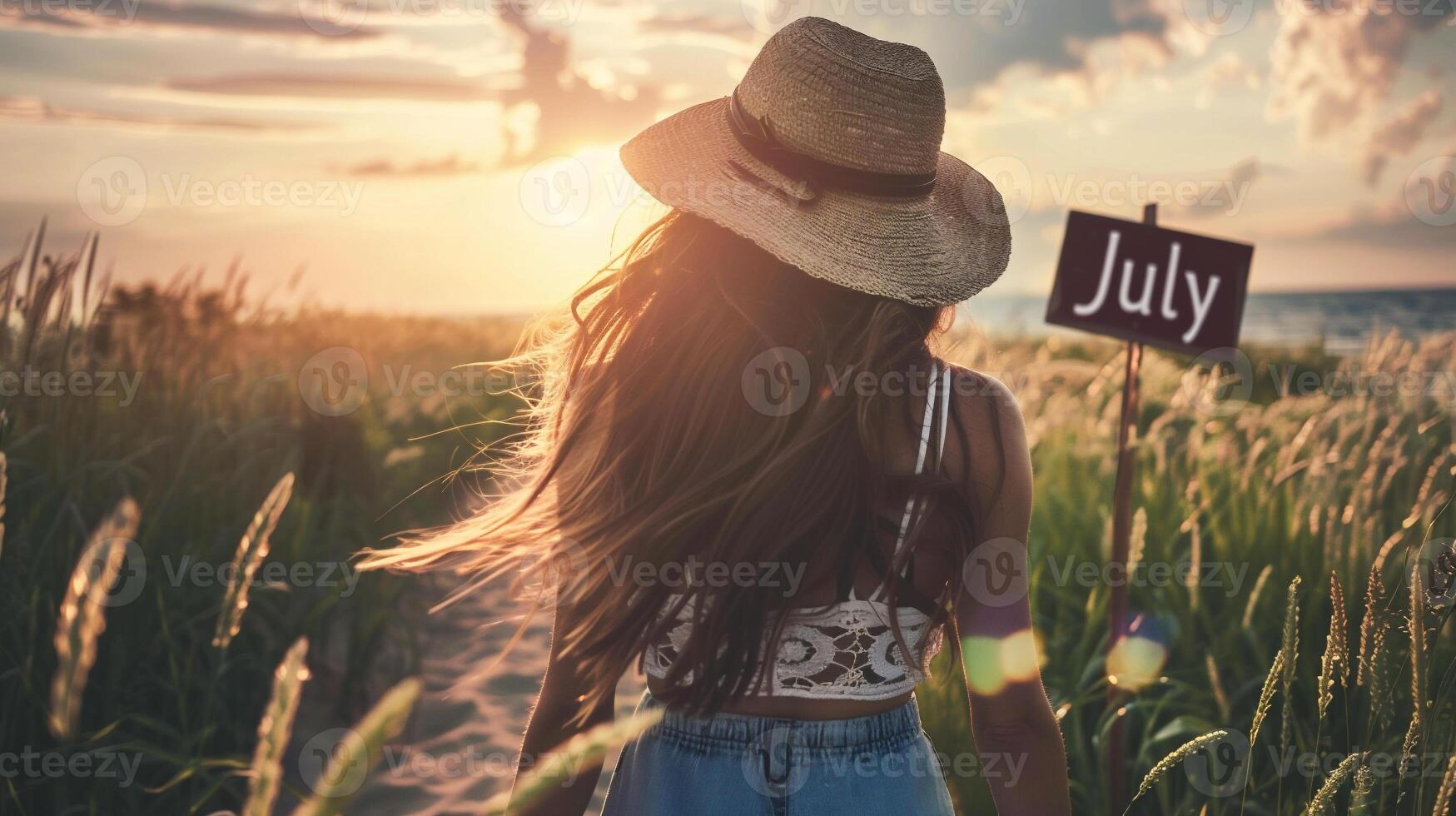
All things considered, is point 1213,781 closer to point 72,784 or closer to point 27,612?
point 72,784

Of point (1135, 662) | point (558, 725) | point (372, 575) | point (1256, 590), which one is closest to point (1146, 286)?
point (1256, 590)

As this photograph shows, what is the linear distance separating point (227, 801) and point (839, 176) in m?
2.64

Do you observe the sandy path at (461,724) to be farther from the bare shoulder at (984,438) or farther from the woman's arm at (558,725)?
the bare shoulder at (984,438)

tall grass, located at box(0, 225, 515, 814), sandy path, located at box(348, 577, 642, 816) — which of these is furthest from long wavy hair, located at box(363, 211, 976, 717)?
sandy path, located at box(348, 577, 642, 816)

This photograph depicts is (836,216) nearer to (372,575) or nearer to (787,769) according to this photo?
(787,769)

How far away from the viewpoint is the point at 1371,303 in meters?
51.3

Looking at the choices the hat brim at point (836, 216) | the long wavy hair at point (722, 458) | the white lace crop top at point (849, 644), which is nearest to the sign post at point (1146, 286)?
the hat brim at point (836, 216)

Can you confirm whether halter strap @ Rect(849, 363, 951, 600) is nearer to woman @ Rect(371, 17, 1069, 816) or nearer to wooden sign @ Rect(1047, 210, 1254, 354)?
woman @ Rect(371, 17, 1069, 816)

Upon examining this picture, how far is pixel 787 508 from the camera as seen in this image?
138 centimetres

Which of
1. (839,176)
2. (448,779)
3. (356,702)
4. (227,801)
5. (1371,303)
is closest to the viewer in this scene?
(839,176)

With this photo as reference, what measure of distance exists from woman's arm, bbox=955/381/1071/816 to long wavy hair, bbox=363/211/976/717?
6cm

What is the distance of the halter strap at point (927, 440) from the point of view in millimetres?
1379

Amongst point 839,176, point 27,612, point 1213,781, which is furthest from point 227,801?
point 1213,781

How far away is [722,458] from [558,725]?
54cm
